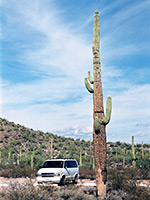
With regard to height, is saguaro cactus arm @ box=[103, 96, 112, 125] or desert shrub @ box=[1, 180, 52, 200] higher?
saguaro cactus arm @ box=[103, 96, 112, 125]

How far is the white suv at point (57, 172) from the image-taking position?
1820 cm

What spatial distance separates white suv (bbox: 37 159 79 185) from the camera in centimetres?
1820

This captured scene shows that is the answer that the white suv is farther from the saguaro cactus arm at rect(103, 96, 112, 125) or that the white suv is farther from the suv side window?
the saguaro cactus arm at rect(103, 96, 112, 125)

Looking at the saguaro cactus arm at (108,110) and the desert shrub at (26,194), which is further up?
the saguaro cactus arm at (108,110)

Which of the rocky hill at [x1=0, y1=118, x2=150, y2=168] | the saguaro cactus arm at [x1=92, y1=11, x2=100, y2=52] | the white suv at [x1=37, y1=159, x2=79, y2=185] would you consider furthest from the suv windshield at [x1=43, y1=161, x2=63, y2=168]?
the rocky hill at [x1=0, y1=118, x2=150, y2=168]

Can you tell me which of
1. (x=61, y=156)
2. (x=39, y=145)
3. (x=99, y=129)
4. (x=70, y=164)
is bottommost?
(x=70, y=164)

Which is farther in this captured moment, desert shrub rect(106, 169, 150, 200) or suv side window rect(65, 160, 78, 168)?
suv side window rect(65, 160, 78, 168)

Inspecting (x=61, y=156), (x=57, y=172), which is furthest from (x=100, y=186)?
(x=61, y=156)

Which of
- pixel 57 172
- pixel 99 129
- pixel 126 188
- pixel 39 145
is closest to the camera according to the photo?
pixel 99 129

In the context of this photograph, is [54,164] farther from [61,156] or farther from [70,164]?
[61,156]

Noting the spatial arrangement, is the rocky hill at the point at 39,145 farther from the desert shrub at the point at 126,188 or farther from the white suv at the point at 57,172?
the desert shrub at the point at 126,188

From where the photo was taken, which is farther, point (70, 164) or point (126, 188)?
point (70, 164)

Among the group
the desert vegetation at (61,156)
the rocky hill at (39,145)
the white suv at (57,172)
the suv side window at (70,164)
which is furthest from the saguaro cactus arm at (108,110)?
the rocky hill at (39,145)

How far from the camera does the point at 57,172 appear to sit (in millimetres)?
Answer: 18297
